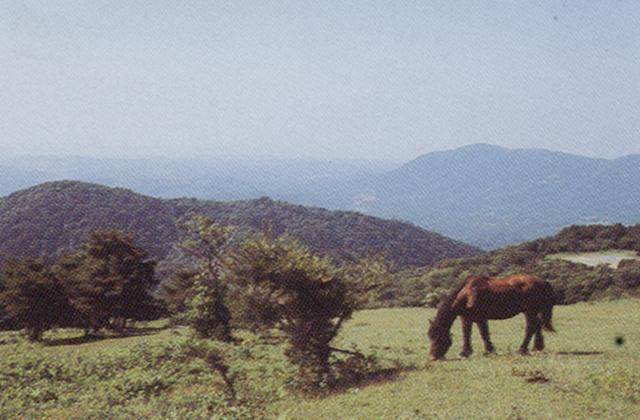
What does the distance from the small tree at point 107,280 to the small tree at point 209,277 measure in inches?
542

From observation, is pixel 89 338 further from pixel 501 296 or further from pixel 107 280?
pixel 501 296

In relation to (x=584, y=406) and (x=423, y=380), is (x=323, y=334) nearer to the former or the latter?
(x=423, y=380)

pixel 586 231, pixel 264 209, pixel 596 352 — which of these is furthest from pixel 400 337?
pixel 264 209

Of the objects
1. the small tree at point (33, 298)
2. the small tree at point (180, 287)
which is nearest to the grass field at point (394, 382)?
the small tree at point (180, 287)

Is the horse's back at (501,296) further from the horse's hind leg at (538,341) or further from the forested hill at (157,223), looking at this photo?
the forested hill at (157,223)

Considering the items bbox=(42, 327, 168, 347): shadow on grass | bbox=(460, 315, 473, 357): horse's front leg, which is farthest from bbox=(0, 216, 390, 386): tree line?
bbox=(460, 315, 473, 357): horse's front leg

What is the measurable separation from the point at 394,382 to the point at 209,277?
20.0 meters

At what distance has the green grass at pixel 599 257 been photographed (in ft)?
221

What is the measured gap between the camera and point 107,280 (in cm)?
4784

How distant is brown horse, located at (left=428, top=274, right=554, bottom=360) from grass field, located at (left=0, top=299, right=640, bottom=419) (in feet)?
2.60

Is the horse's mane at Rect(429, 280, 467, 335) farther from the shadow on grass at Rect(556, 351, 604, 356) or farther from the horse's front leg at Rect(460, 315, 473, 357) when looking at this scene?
the shadow on grass at Rect(556, 351, 604, 356)

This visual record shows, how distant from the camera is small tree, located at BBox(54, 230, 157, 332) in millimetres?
46938

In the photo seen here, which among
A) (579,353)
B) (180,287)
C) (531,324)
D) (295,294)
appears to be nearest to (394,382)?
(295,294)

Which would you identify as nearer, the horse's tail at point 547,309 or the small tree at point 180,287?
the horse's tail at point 547,309
